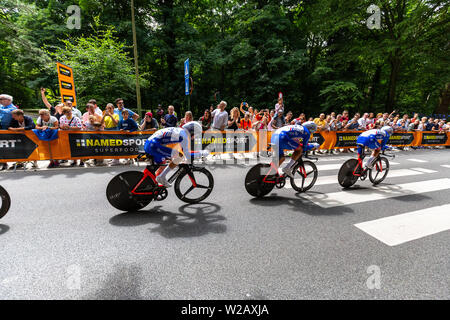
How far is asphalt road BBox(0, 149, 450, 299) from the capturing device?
2.21m

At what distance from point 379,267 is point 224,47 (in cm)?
2183

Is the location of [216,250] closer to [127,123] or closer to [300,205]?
[300,205]

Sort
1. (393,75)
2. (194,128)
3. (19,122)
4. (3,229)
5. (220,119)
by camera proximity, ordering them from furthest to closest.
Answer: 1. (393,75)
2. (220,119)
3. (19,122)
4. (194,128)
5. (3,229)

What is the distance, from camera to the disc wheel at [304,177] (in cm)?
506

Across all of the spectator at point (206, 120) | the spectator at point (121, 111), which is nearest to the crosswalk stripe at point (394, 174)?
the spectator at point (206, 120)

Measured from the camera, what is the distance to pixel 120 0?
19203 millimetres

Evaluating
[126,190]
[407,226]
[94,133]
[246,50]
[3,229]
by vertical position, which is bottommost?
[407,226]

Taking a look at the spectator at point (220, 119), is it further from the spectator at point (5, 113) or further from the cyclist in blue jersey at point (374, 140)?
the spectator at point (5, 113)

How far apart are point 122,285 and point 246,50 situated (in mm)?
20223

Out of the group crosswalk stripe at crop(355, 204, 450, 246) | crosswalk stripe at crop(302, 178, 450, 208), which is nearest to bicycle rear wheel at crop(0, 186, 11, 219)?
crosswalk stripe at crop(302, 178, 450, 208)

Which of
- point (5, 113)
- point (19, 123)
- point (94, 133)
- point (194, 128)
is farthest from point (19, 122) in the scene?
point (194, 128)

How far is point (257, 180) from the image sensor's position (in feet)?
15.3
